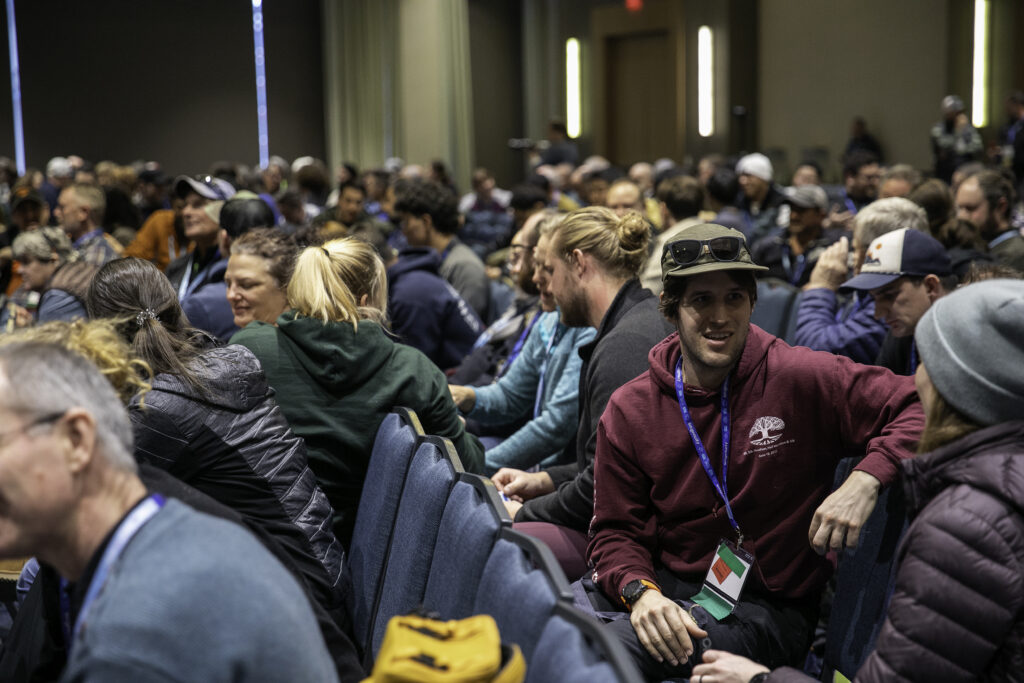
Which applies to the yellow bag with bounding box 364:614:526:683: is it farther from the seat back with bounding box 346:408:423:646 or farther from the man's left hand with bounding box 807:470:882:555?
the seat back with bounding box 346:408:423:646

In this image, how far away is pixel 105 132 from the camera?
16.4m

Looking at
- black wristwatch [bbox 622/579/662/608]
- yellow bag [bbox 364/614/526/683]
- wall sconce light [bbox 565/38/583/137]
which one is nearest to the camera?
yellow bag [bbox 364/614/526/683]

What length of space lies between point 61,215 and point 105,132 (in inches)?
446

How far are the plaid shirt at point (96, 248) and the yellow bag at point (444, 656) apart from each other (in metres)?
4.47

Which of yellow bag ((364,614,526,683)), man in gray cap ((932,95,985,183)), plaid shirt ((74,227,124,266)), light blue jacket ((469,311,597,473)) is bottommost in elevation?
light blue jacket ((469,311,597,473))

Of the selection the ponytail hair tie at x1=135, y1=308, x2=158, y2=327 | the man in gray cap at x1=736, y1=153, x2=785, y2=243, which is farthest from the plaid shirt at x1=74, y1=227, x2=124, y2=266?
the man in gray cap at x1=736, y1=153, x2=785, y2=243

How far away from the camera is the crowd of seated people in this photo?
1.48 metres

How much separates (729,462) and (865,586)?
0.39 meters

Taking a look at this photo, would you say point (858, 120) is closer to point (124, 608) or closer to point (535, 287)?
point (535, 287)

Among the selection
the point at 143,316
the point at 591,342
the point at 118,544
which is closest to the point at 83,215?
the point at 143,316

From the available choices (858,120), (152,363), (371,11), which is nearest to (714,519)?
(152,363)

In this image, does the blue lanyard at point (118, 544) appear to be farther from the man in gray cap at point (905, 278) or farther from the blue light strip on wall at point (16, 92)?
the blue light strip on wall at point (16, 92)

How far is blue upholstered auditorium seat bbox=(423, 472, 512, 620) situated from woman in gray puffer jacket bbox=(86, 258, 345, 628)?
37 cm

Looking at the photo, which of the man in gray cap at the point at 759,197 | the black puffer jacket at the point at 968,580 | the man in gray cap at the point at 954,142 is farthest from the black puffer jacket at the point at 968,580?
the man in gray cap at the point at 954,142
